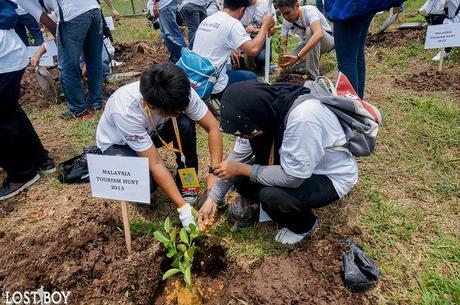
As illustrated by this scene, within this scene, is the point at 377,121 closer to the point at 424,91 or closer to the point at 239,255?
the point at 239,255

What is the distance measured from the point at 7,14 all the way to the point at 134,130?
146cm

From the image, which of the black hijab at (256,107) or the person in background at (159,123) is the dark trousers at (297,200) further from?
the person in background at (159,123)

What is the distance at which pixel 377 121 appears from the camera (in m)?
2.09

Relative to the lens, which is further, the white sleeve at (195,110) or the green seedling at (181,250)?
the white sleeve at (195,110)

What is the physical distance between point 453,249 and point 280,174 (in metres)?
1.17

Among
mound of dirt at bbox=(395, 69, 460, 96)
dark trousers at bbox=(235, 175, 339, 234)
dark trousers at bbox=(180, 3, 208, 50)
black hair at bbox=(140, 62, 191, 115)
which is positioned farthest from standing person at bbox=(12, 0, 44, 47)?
mound of dirt at bbox=(395, 69, 460, 96)

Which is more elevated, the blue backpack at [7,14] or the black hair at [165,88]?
→ the blue backpack at [7,14]

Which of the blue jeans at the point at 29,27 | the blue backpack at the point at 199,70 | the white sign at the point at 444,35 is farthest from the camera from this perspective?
the blue jeans at the point at 29,27

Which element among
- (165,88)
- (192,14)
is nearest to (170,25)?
(192,14)

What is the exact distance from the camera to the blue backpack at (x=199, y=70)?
133 inches

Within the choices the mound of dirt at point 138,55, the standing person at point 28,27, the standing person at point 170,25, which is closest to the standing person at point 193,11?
the standing person at point 170,25

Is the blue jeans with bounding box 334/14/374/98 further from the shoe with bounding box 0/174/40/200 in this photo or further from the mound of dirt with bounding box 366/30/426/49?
the mound of dirt with bounding box 366/30/426/49

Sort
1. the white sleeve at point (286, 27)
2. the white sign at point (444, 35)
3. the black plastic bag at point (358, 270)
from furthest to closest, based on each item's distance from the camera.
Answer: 1. the white sleeve at point (286, 27)
2. the white sign at point (444, 35)
3. the black plastic bag at point (358, 270)

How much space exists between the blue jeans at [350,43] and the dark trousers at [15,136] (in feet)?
8.56
